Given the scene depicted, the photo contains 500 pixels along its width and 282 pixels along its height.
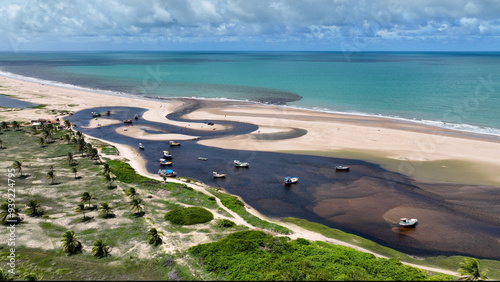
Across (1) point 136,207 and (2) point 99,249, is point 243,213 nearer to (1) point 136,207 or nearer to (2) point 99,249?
(1) point 136,207

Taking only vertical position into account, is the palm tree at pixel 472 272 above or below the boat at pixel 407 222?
above

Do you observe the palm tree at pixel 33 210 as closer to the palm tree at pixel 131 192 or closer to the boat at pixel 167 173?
Result: the palm tree at pixel 131 192

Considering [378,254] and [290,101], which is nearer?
[378,254]

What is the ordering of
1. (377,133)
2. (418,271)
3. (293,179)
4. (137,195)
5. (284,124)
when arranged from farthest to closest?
1. (284,124)
2. (377,133)
3. (293,179)
4. (137,195)
5. (418,271)

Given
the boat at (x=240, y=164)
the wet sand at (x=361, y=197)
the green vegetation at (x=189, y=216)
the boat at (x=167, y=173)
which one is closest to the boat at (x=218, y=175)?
the wet sand at (x=361, y=197)

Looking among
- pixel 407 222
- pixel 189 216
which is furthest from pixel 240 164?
pixel 407 222

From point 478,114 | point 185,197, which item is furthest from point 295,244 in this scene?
point 478,114

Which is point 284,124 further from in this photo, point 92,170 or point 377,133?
point 92,170
